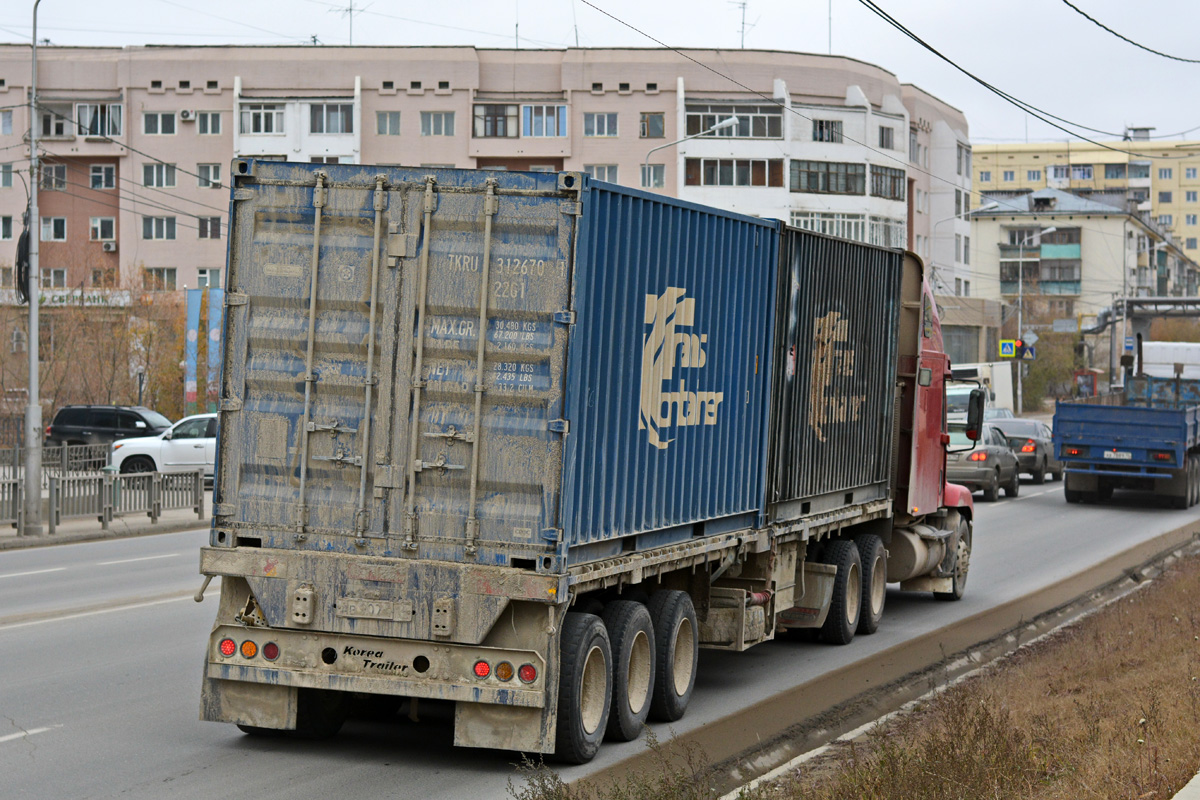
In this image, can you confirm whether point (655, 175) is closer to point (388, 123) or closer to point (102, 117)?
point (388, 123)

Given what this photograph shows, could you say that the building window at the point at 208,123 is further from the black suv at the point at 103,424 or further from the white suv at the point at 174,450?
the white suv at the point at 174,450

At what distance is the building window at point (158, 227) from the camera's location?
74500mm

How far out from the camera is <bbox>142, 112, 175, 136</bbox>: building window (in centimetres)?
7412

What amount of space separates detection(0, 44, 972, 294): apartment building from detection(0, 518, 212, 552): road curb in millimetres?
47255

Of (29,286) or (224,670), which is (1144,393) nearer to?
(29,286)

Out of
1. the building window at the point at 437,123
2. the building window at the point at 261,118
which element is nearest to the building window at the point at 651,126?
the building window at the point at 437,123

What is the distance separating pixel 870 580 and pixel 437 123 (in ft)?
205

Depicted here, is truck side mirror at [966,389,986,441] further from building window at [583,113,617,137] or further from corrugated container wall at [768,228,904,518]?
building window at [583,113,617,137]

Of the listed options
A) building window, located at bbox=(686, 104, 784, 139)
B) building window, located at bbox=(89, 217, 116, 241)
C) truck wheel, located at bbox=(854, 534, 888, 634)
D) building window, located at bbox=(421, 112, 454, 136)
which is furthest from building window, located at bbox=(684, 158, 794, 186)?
truck wheel, located at bbox=(854, 534, 888, 634)

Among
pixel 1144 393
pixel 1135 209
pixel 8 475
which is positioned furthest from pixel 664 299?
pixel 1135 209

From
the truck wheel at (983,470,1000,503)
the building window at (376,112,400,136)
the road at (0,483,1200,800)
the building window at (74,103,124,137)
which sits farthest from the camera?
the building window at (74,103,124,137)

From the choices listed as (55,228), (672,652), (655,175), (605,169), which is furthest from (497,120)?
(672,652)

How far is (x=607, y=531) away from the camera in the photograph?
8.72 meters

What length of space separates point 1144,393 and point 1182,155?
139562 millimetres
